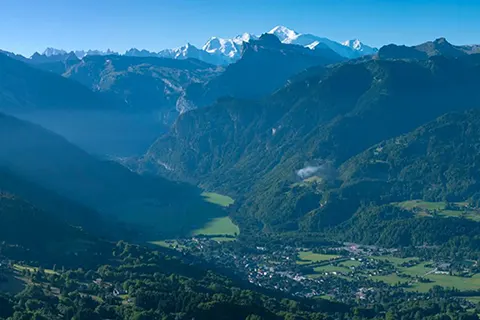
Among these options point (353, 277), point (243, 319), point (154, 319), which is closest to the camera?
point (154, 319)

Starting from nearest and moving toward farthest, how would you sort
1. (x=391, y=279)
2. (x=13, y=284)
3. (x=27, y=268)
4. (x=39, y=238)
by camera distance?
(x=13, y=284) < (x=27, y=268) < (x=39, y=238) < (x=391, y=279)

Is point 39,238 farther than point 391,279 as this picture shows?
No

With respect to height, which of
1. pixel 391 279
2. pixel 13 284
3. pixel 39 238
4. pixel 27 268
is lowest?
pixel 391 279

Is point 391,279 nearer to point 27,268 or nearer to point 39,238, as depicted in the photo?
point 39,238

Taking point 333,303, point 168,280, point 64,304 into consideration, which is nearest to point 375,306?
point 333,303

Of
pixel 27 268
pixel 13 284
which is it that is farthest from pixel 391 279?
pixel 13 284

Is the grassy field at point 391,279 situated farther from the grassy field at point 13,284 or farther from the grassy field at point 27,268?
the grassy field at point 13,284

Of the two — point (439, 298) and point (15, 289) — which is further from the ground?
point (15, 289)

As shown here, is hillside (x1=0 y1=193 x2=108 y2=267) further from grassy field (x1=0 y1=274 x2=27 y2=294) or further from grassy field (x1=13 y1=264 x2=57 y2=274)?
grassy field (x1=0 y1=274 x2=27 y2=294)

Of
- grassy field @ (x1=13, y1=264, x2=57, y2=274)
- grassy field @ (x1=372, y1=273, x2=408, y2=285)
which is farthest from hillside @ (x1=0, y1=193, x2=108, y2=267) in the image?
grassy field @ (x1=372, y1=273, x2=408, y2=285)

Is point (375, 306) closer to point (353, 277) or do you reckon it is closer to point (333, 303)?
point (333, 303)

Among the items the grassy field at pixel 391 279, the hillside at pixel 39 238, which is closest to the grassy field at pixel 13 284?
the hillside at pixel 39 238
